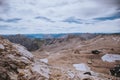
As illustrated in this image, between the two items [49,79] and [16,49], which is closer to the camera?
[49,79]

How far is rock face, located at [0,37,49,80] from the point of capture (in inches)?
700

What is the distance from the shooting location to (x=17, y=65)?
1909cm

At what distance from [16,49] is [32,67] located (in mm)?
3264

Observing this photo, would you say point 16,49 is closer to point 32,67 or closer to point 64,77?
point 32,67

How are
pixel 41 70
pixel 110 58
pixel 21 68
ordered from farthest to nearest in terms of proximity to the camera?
pixel 110 58 < pixel 41 70 < pixel 21 68

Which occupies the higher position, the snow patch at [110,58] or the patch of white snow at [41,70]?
the patch of white snow at [41,70]

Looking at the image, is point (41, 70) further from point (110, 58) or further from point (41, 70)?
point (110, 58)

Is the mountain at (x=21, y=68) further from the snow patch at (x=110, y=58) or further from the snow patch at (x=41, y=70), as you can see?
the snow patch at (x=110, y=58)

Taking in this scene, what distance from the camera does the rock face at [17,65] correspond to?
17784 mm

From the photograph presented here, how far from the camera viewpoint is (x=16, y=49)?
21.3 m

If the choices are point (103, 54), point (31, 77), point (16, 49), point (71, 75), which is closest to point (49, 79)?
point (31, 77)

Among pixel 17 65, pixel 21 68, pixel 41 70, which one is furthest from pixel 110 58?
pixel 17 65

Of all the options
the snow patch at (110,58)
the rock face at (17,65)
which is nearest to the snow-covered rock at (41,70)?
the rock face at (17,65)

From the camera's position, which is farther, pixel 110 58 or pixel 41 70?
pixel 110 58
